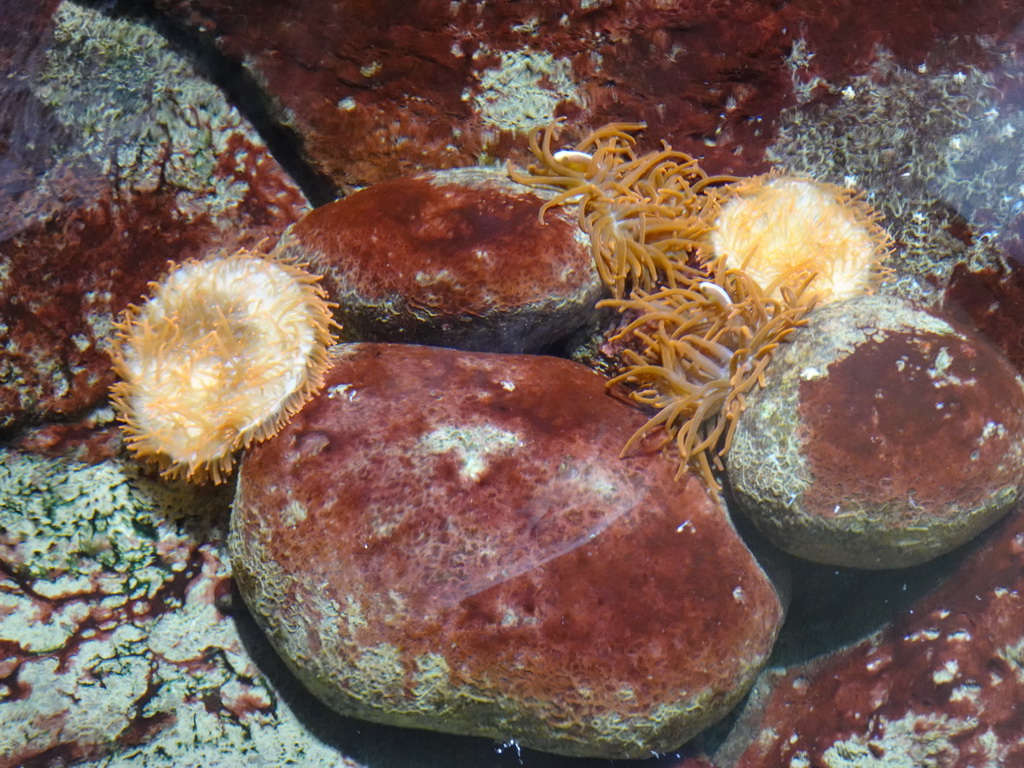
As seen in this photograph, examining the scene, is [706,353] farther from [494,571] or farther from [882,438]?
[494,571]

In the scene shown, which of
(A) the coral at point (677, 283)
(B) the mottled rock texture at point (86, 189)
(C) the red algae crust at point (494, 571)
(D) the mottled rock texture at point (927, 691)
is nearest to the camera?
(C) the red algae crust at point (494, 571)

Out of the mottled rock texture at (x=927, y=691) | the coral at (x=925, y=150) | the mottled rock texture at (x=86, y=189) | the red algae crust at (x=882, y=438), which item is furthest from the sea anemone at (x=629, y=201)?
the mottled rock texture at (x=927, y=691)

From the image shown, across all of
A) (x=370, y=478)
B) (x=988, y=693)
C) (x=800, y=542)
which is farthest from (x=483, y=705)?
(x=988, y=693)

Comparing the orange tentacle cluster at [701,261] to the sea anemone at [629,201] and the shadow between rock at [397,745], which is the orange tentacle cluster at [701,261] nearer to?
the sea anemone at [629,201]

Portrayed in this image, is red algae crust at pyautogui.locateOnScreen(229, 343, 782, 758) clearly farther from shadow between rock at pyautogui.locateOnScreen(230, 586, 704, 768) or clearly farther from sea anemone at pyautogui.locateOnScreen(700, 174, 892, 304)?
sea anemone at pyautogui.locateOnScreen(700, 174, 892, 304)

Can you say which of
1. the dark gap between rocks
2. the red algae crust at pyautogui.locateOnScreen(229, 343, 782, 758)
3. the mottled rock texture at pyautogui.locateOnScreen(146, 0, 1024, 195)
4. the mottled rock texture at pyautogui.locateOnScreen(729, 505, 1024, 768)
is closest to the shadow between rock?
the red algae crust at pyautogui.locateOnScreen(229, 343, 782, 758)
